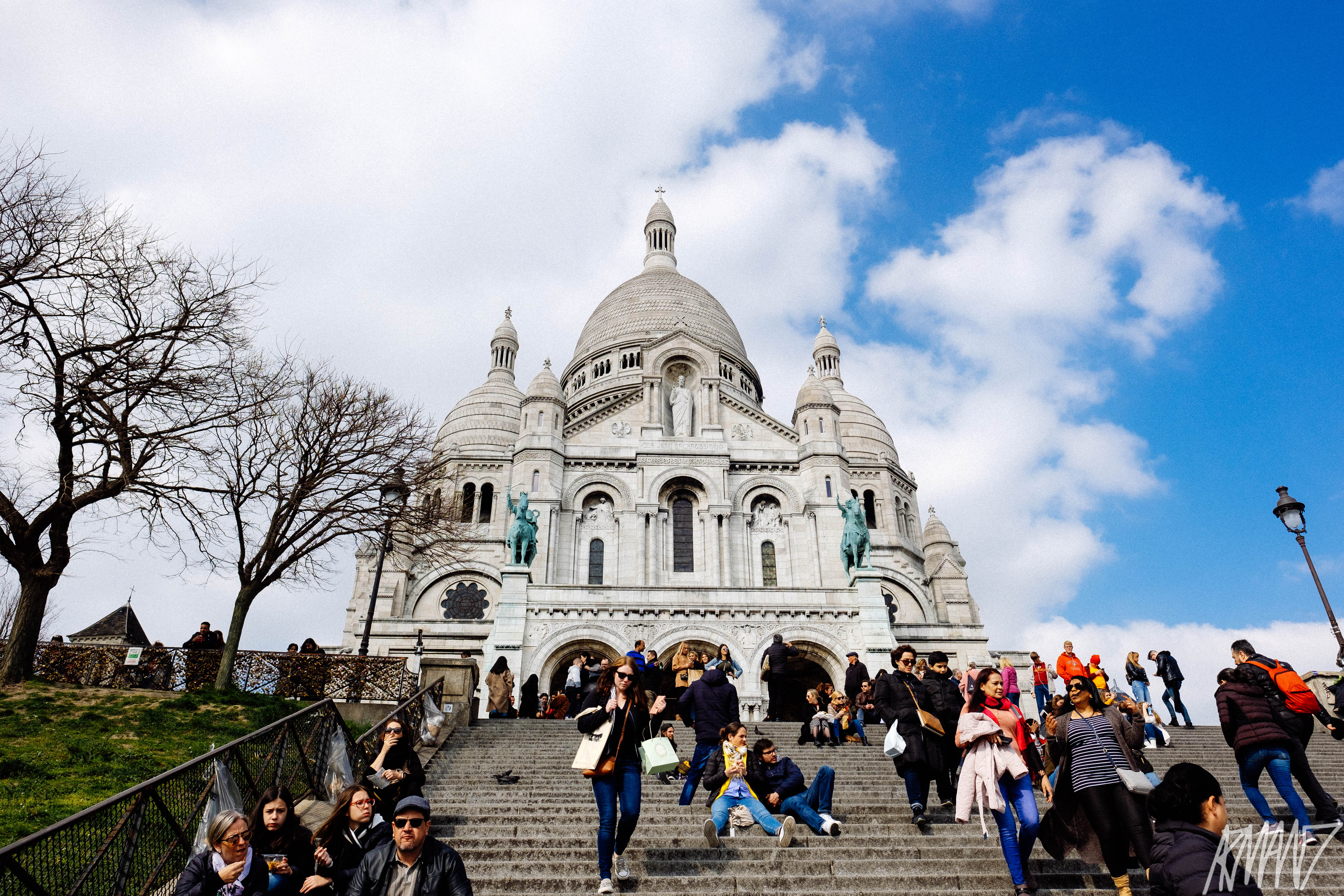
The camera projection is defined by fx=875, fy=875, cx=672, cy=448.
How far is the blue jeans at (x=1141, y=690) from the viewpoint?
1716 centimetres

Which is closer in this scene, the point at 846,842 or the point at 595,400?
the point at 846,842

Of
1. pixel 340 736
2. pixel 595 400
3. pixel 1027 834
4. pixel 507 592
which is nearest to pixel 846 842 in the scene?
pixel 1027 834

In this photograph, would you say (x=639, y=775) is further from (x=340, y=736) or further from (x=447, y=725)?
(x=447, y=725)

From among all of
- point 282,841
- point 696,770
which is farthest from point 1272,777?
point 282,841

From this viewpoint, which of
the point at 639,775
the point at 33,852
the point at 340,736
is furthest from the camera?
the point at 340,736

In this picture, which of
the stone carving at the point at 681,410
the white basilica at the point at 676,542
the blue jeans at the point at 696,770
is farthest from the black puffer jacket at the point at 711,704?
the stone carving at the point at 681,410

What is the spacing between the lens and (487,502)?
37500mm

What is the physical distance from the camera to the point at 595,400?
131ft

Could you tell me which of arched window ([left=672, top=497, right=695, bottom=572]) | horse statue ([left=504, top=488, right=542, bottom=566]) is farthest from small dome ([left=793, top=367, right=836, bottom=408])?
horse statue ([left=504, top=488, right=542, bottom=566])

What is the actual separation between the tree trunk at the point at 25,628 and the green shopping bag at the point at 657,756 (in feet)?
40.3

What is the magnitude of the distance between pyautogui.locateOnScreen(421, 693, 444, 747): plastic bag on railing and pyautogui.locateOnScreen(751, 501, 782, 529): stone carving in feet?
59.0

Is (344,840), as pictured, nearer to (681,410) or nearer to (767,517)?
(767,517)

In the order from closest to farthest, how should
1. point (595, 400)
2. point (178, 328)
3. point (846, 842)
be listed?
1. point (846, 842)
2. point (178, 328)
3. point (595, 400)

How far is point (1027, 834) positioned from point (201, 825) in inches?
244
